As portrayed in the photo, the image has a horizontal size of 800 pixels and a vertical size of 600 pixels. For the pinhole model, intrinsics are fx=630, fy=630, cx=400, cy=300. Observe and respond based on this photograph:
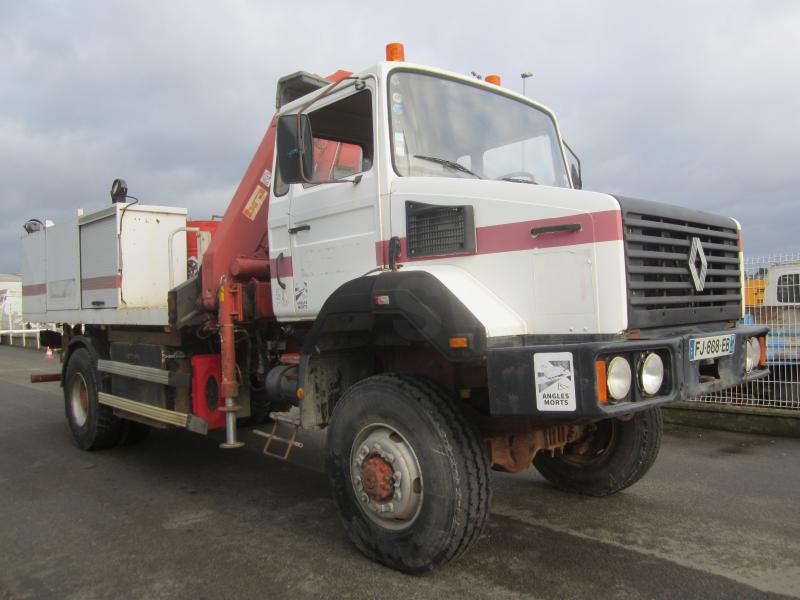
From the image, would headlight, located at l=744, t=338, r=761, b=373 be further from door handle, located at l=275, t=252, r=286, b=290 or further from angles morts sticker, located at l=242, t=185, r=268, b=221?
angles morts sticker, located at l=242, t=185, r=268, b=221

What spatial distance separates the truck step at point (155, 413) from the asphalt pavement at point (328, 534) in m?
0.55

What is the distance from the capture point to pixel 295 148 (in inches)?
148

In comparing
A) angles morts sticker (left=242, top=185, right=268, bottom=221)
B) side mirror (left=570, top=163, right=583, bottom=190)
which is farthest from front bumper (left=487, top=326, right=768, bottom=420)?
angles morts sticker (left=242, top=185, right=268, bottom=221)

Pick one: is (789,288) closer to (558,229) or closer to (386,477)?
(558,229)

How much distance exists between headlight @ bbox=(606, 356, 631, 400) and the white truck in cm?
1

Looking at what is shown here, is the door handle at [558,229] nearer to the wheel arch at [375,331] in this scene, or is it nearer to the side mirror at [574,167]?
the wheel arch at [375,331]

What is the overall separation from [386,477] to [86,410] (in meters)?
4.60

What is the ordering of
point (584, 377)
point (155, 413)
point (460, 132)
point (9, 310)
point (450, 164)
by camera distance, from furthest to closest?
1. point (9, 310)
2. point (155, 413)
3. point (460, 132)
4. point (450, 164)
5. point (584, 377)

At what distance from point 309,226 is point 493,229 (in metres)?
1.38

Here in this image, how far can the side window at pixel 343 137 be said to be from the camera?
3793mm

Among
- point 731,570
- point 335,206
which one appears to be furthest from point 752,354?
point 335,206

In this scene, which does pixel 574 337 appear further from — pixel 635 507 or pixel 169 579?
pixel 169 579

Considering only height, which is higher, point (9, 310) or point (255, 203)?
point (255, 203)

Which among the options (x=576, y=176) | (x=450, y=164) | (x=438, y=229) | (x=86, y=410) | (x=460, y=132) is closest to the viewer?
(x=438, y=229)
